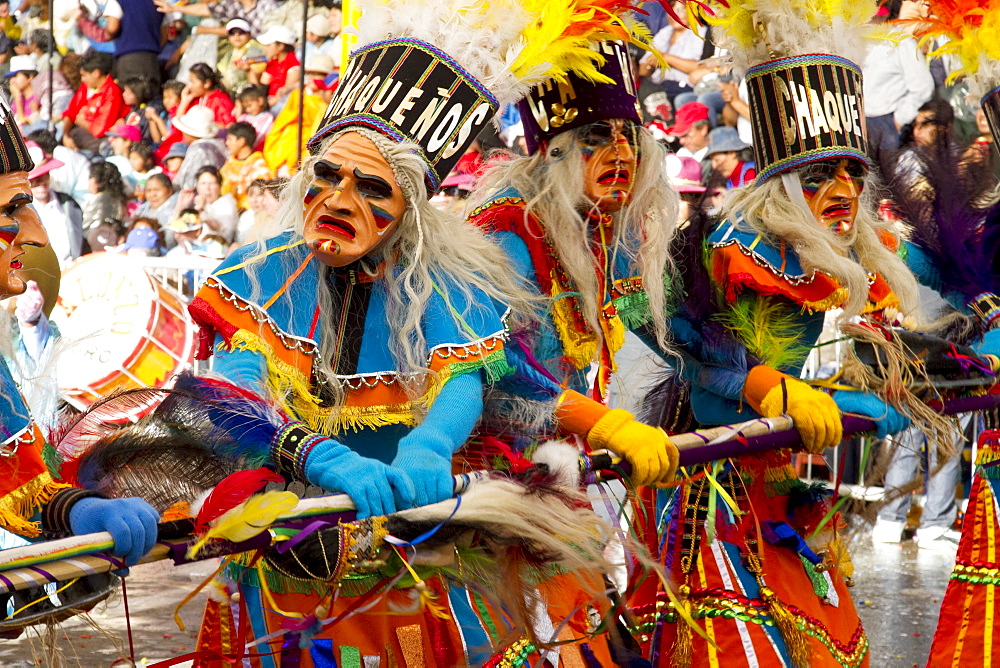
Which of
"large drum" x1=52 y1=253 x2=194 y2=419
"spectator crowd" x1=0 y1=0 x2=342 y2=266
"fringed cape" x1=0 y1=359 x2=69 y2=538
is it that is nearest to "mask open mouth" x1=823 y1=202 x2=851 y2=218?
"fringed cape" x1=0 y1=359 x2=69 y2=538

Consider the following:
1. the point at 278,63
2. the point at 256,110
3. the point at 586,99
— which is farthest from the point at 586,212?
the point at 278,63

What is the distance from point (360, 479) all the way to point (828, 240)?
1812 mm

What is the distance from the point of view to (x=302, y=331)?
7.58 ft

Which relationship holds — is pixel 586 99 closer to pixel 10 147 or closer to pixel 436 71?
pixel 436 71

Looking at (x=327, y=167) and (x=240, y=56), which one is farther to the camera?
(x=240, y=56)

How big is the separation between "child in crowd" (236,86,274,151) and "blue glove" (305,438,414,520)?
7.67 meters

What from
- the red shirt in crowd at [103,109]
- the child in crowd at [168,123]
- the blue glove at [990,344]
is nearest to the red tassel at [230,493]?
the blue glove at [990,344]

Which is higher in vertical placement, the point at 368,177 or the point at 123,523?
the point at 368,177

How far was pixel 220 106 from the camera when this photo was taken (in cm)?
994

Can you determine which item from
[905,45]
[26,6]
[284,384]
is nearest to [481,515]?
[284,384]

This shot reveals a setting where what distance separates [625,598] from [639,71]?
6.27 m

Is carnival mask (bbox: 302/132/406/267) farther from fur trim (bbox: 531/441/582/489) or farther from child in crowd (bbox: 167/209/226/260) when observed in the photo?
child in crowd (bbox: 167/209/226/260)

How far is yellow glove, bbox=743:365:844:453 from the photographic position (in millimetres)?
2896

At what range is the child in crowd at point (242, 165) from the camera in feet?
29.1
